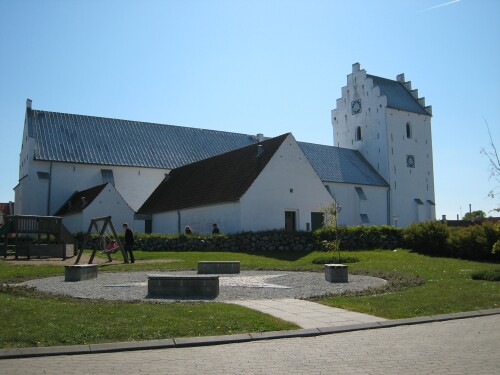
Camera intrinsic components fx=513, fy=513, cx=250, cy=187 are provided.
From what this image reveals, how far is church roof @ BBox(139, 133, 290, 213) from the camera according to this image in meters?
32.7

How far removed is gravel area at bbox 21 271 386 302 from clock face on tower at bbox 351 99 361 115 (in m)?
42.9

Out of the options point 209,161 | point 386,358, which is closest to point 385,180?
point 209,161

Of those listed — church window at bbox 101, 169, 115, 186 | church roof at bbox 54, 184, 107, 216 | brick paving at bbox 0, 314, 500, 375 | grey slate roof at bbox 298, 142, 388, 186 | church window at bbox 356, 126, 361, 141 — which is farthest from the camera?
church window at bbox 356, 126, 361, 141

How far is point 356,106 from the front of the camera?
58.6m

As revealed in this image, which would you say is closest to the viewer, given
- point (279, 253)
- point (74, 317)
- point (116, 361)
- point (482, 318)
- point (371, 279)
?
point (116, 361)

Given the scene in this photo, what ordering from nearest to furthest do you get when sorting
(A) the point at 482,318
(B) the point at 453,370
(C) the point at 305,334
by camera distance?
(B) the point at 453,370
(C) the point at 305,334
(A) the point at 482,318

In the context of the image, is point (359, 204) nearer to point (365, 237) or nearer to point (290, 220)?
point (290, 220)

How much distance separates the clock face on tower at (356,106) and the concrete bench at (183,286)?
160 feet

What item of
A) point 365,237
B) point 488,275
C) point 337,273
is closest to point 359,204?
point 365,237

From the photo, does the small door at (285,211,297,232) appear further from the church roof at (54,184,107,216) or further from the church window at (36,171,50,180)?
the church window at (36,171,50,180)

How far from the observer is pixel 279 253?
92.2 feet

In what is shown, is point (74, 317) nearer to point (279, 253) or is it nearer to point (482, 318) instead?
point (482, 318)

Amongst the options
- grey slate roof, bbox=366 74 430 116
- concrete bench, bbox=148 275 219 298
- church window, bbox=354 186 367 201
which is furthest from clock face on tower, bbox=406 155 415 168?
concrete bench, bbox=148 275 219 298

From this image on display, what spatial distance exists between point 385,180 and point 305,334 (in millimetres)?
47823
